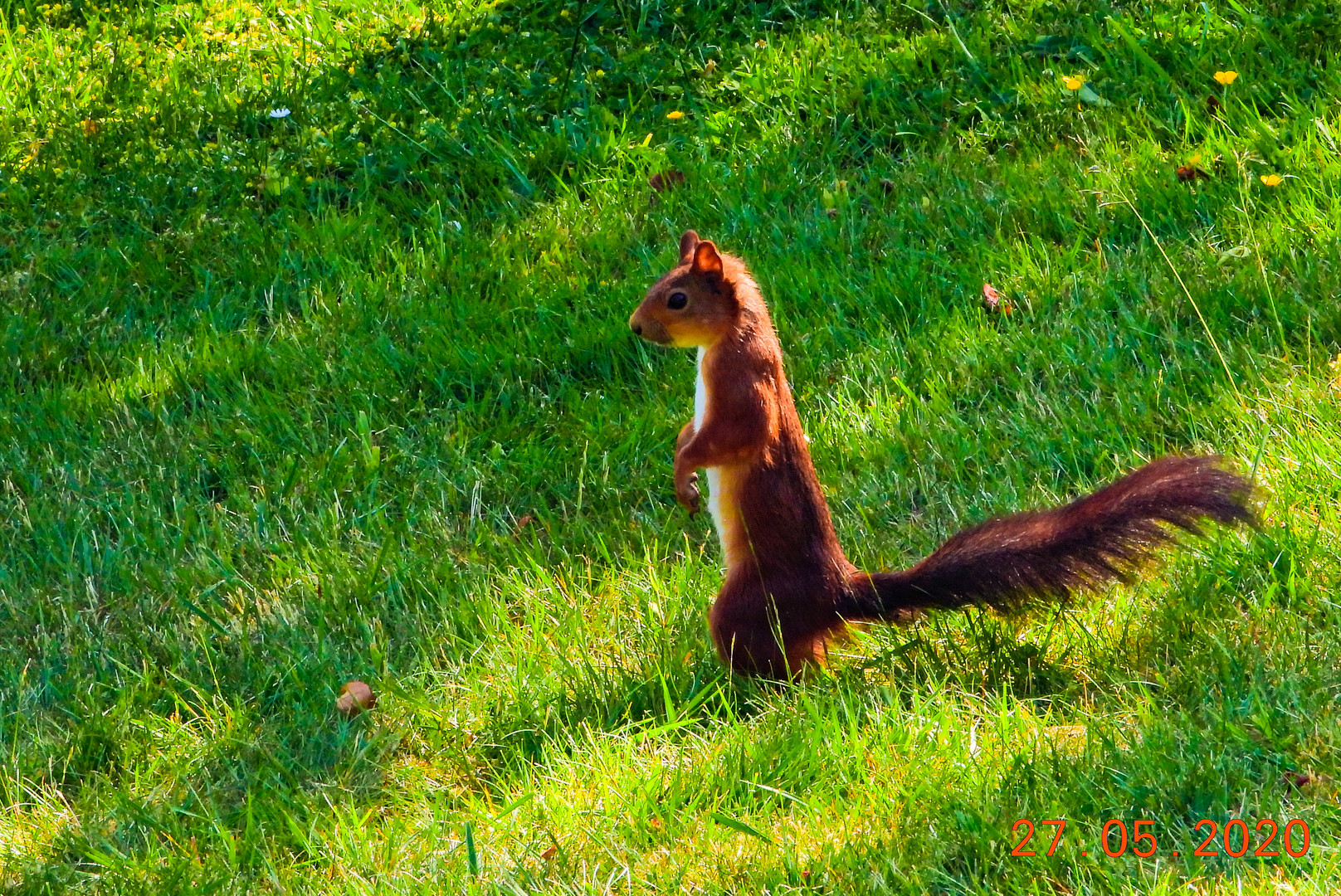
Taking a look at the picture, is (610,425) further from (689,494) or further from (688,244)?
(689,494)

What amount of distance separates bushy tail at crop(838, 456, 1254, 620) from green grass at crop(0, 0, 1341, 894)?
194mm

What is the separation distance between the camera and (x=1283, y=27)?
507cm

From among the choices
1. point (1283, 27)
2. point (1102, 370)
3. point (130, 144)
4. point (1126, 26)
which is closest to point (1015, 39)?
point (1126, 26)

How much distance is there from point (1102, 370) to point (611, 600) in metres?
1.51

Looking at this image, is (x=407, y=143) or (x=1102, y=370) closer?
(x=1102, y=370)

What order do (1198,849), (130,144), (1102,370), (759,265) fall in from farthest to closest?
(130,144), (759,265), (1102,370), (1198,849)

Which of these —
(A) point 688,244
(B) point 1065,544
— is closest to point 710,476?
(A) point 688,244

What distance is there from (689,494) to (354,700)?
3.00ft

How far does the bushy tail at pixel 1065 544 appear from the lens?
2775mm

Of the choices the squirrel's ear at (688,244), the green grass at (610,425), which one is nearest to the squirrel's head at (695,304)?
the squirrel's ear at (688,244)

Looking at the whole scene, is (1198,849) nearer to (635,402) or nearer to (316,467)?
(635,402)
